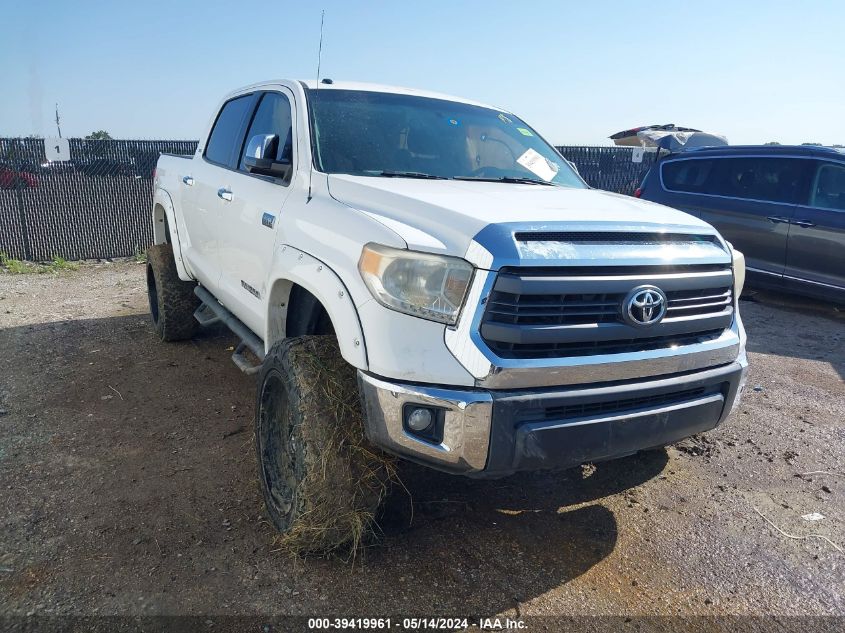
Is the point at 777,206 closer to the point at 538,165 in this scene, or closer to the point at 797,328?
the point at 797,328

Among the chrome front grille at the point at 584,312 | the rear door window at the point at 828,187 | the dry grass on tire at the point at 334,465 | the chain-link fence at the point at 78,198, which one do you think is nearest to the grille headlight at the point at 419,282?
the chrome front grille at the point at 584,312

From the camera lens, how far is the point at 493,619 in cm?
251

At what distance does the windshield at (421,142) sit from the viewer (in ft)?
11.3

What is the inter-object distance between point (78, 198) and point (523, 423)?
9.32 meters

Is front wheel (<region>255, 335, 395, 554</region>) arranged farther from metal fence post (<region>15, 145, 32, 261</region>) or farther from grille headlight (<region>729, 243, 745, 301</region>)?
metal fence post (<region>15, 145, 32, 261</region>)

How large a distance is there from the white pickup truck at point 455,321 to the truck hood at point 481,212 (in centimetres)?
1

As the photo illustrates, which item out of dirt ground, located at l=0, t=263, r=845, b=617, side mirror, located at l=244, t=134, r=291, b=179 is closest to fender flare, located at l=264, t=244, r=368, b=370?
side mirror, located at l=244, t=134, r=291, b=179

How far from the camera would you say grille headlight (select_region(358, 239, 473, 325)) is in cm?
238

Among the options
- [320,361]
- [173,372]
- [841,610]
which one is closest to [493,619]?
[320,361]

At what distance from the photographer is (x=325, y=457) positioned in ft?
8.58

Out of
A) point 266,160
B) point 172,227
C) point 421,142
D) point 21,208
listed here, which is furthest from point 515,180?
point 21,208

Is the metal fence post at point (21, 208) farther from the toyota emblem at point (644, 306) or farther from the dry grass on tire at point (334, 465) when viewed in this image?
the toyota emblem at point (644, 306)

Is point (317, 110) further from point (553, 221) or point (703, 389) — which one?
point (703, 389)

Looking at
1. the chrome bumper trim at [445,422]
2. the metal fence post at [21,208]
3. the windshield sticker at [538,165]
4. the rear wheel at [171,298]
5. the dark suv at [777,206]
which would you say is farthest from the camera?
the metal fence post at [21,208]
